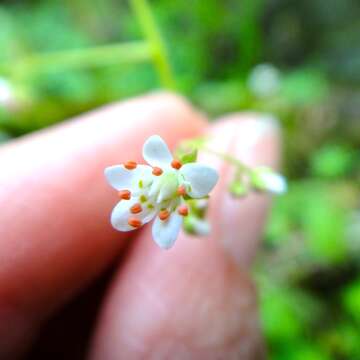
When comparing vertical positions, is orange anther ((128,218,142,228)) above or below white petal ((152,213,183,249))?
above

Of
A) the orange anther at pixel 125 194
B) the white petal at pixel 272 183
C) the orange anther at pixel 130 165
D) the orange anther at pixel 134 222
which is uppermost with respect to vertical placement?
the white petal at pixel 272 183

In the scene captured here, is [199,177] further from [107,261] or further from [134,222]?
[107,261]

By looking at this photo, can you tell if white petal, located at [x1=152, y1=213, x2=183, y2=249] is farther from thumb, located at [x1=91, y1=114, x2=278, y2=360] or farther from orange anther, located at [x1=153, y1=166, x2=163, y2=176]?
thumb, located at [x1=91, y1=114, x2=278, y2=360]

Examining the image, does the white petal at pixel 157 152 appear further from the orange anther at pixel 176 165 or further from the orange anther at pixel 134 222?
the orange anther at pixel 134 222

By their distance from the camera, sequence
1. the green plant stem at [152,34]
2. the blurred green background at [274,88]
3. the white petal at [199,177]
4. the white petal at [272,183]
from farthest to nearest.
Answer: the blurred green background at [274,88], the green plant stem at [152,34], the white petal at [272,183], the white petal at [199,177]

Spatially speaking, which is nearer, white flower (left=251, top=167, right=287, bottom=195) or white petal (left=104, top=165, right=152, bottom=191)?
white petal (left=104, top=165, right=152, bottom=191)

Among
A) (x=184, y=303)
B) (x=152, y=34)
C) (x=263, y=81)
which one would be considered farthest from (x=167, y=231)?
(x=263, y=81)

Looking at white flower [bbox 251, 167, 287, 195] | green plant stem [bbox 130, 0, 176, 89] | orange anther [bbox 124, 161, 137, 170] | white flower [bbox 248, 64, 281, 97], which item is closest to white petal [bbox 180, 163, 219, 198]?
orange anther [bbox 124, 161, 137, 170]

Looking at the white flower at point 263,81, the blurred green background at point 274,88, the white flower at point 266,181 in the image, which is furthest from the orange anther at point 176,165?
the white flower at point 263,81
